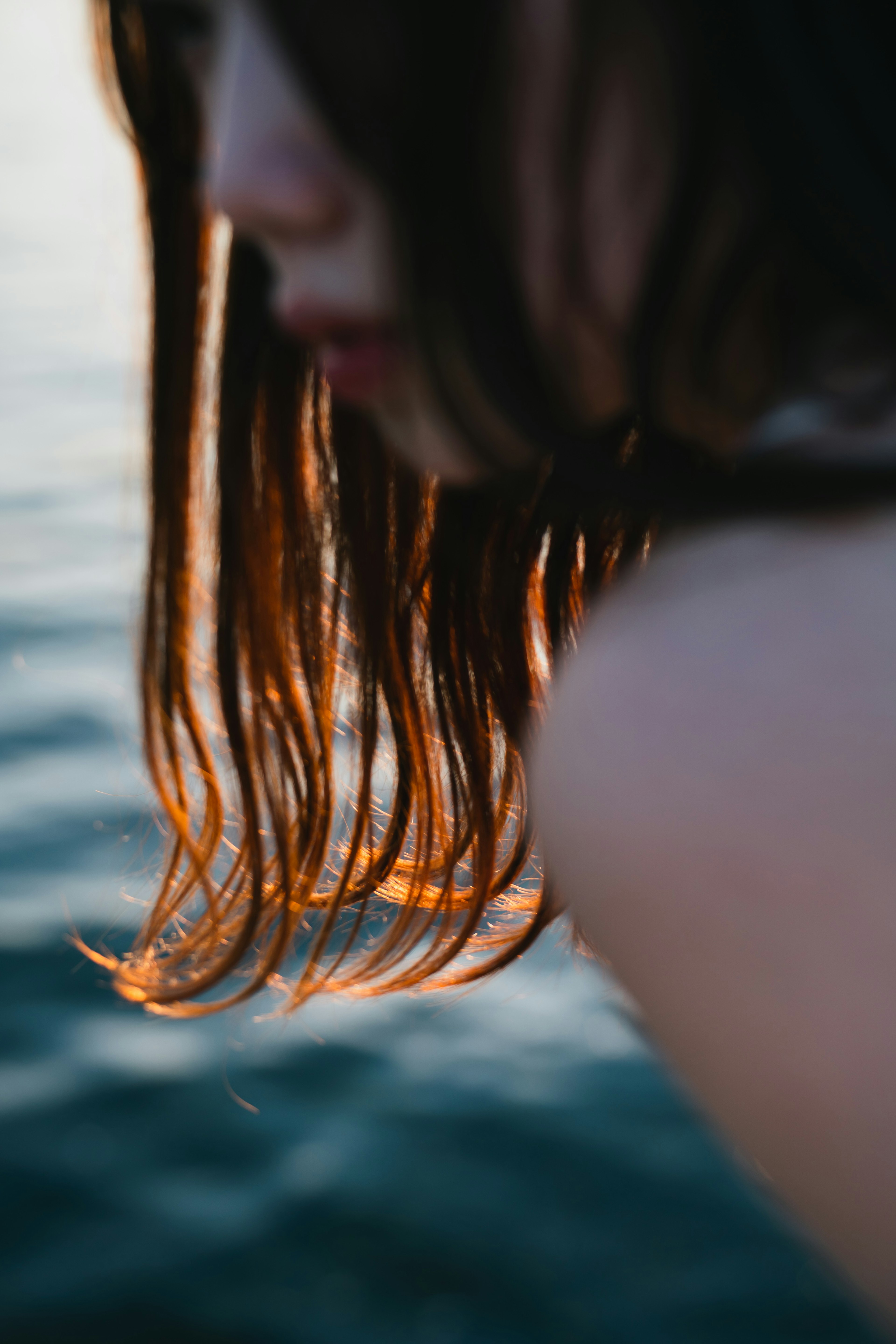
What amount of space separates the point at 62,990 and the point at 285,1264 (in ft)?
2.93

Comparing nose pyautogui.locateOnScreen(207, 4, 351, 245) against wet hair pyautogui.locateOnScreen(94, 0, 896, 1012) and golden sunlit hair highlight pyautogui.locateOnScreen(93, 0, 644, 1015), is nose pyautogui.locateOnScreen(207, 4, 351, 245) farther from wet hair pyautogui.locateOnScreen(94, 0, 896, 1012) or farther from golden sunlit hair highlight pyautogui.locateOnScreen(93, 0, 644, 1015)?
golden sunlit hair highlight pyautogui.locateOnScreen(93, 0, 644, 1015)

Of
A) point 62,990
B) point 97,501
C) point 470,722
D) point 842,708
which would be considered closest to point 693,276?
point 842,708

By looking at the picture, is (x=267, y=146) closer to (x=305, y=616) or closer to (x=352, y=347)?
(x=352, y=347)

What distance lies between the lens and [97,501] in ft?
19.6

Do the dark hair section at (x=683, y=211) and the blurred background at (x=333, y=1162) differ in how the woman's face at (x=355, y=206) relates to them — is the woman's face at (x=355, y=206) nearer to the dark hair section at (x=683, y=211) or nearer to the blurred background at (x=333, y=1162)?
the dark hair section at (x=683, y=211)

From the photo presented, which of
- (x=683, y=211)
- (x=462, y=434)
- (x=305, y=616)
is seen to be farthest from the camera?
(x=305, y=616)

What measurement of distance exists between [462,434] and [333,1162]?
1.71 m

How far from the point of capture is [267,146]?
83 cm

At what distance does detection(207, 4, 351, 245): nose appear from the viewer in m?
0.83

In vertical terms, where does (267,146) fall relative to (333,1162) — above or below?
above

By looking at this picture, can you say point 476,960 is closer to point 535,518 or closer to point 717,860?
point 535,518

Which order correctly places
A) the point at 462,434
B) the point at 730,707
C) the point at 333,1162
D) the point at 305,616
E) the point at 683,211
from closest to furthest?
the point at 730,707 < the point at 683,211 < the point at 462,434 < the point at 305,616 < the point at 333,1162

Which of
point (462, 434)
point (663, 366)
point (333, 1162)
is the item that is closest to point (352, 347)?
point (462, 434)

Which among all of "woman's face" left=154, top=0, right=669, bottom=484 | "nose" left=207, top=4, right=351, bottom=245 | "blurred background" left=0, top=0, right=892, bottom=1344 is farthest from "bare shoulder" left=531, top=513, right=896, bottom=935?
"blurred background" left=0, top=0, right=892, bottom=1344
